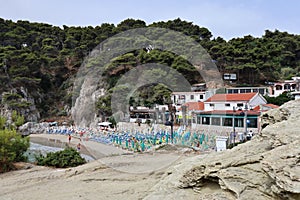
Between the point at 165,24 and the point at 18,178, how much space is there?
40.2 m

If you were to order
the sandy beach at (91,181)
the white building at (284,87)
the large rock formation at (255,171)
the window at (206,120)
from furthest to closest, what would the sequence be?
the white building at (284,87) → the window at (206,120) → the sandy beach at (91,181) → the large rock formation at (255,171)

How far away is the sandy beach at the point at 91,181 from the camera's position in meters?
8.04

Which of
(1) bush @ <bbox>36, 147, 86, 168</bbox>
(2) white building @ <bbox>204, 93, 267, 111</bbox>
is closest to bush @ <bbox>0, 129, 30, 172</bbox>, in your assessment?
(1) bush @ <bbox>36, 147, 86, 168</bbox>

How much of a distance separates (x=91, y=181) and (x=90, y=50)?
120 ft

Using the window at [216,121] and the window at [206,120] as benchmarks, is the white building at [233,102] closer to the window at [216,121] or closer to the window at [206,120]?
the window at [206,120]

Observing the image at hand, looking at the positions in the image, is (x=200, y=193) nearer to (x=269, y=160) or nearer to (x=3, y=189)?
(x=269, y=160)

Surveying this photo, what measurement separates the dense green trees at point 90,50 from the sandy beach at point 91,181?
819 inches

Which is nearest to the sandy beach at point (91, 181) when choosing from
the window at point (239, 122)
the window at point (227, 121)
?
the window at point (239, 122)

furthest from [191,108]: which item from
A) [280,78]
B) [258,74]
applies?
[280,78]

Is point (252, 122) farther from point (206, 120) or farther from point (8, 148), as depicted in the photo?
point (8, 148)

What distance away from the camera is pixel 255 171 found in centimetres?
414

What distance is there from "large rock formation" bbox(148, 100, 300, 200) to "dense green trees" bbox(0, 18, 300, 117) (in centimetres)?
Result: 2643

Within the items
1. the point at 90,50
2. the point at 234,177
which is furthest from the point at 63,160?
the point at 90,50

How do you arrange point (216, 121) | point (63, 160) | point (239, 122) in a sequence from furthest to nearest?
1. point (216, 121)
2. point (239, 122)
3. point (63, 160)
